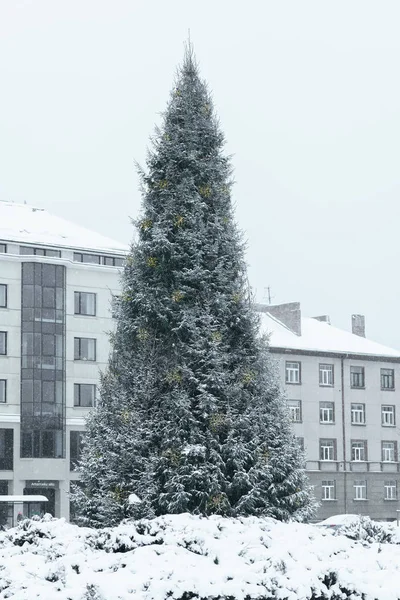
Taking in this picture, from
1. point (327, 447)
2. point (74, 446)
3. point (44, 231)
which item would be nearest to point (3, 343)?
point (74, 446)

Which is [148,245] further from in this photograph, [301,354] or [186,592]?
[301,354]

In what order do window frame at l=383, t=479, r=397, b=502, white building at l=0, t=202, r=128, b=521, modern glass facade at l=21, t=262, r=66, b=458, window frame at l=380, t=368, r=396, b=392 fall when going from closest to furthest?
white building at l=0, t=202, r=128, b=521
modern glass facade at l=21, t=262, r=66, b=458
window frame at l=383, t=479, r=397, b=502
window frame at l=380, t=368, r=396, b=392

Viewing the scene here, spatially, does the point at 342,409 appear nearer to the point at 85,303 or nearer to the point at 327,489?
the point at 327,489

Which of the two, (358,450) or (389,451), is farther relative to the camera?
(389,451)

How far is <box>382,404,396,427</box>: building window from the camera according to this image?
77125 mm

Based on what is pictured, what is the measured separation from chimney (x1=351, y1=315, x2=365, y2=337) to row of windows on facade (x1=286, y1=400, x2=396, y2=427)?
650 cm

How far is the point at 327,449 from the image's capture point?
243 ft

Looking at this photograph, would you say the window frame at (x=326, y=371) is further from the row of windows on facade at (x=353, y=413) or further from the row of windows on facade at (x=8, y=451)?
the row of windows on facade at (x=8, y=451)

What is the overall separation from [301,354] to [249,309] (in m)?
52.5

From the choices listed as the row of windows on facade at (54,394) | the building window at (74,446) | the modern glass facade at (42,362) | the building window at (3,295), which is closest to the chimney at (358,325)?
the row of windows on facade at (54,394)

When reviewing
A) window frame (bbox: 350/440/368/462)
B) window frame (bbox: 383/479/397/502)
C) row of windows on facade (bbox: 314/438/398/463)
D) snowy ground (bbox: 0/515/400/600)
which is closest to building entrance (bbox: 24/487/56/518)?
row of windows on facade (bbox: 314/438/398/463)

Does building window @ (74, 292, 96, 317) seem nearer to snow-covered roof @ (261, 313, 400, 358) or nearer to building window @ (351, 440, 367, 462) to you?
snow-covered roof @ (261, 313, 400, 358)

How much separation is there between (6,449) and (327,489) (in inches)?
797

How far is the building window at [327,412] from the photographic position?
244 feet
